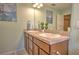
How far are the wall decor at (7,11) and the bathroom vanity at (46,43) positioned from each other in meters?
0.24

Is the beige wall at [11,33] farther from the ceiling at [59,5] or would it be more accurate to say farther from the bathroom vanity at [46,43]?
the ceiling at [59,5]

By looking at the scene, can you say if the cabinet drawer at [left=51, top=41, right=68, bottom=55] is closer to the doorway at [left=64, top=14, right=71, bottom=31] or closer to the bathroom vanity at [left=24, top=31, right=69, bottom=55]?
the bathroom vanity at [left=24, top=31, right=69, bottom=55]

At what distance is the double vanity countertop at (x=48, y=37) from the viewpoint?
1.00 m

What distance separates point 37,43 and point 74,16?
481 mm

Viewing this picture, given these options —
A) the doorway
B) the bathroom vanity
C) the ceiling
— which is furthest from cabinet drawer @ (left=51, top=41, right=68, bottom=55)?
the ceiling

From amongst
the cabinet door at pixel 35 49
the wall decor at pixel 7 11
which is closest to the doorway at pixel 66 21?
the cabinet door at pixel 35 49

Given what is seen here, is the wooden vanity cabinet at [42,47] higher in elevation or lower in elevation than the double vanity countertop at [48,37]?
lower

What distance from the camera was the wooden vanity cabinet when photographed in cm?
100

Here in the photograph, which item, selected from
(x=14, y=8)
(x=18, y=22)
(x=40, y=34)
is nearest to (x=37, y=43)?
(x=40, y=34)

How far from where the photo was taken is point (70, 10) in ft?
3.31

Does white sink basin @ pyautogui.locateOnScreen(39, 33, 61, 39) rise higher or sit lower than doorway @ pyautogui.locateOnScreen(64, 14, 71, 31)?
lower

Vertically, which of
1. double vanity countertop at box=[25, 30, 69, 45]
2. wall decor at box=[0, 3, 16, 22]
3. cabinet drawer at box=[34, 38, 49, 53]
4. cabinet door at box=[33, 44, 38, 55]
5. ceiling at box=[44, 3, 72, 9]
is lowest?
cabinet door at box=[33, 44, 38, 55]

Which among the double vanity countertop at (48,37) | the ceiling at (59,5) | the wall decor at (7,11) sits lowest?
the double vanity countertop at (48,37)

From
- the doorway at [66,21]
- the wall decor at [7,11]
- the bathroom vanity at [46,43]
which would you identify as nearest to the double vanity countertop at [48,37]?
the bathroom vanity at [46,43]
